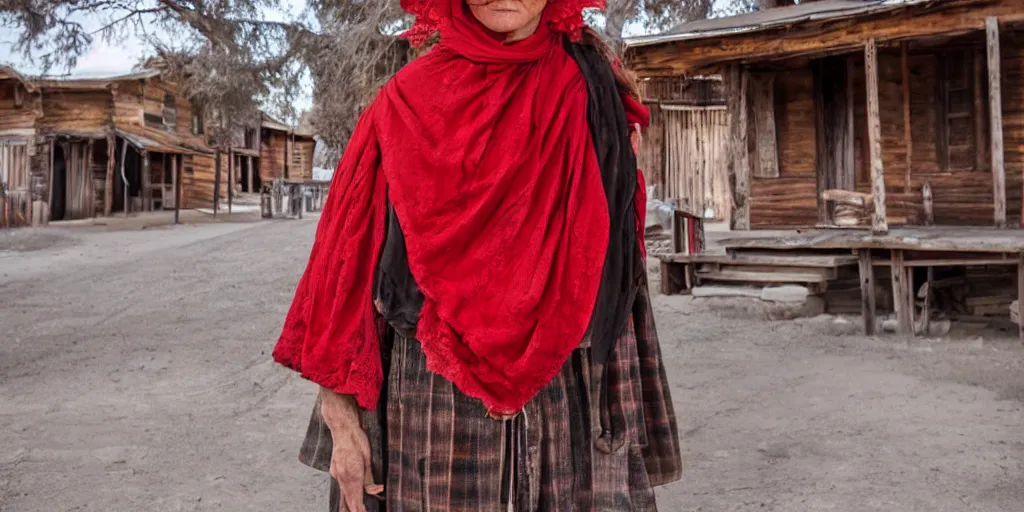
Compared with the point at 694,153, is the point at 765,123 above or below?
below

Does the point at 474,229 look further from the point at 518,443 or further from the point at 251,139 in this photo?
the point at 251,139

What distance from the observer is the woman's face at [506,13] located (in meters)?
1.54

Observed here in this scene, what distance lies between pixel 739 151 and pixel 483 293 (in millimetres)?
10344

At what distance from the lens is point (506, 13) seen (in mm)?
1542

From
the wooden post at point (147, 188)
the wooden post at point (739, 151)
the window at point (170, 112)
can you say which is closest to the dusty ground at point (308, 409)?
the wooden post at point (739, 151)

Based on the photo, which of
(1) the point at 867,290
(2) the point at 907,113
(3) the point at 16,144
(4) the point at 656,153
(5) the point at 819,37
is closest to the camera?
(1) the point at 867,290

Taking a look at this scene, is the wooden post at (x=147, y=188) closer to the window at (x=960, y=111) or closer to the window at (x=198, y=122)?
the window at (x=198, y=122)

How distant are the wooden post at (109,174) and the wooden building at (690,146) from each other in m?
16.0

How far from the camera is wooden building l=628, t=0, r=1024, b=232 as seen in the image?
9336mm

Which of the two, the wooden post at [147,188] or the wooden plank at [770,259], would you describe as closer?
the wooden plank at [770,259]

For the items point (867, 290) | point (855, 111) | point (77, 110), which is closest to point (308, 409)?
point (867, 290)

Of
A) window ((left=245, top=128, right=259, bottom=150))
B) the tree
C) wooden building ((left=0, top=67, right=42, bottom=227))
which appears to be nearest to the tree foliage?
the tree

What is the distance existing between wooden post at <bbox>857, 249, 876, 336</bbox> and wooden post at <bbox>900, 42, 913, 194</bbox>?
3.47 meters

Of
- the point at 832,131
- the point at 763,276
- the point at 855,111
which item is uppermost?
the point at 855,111
